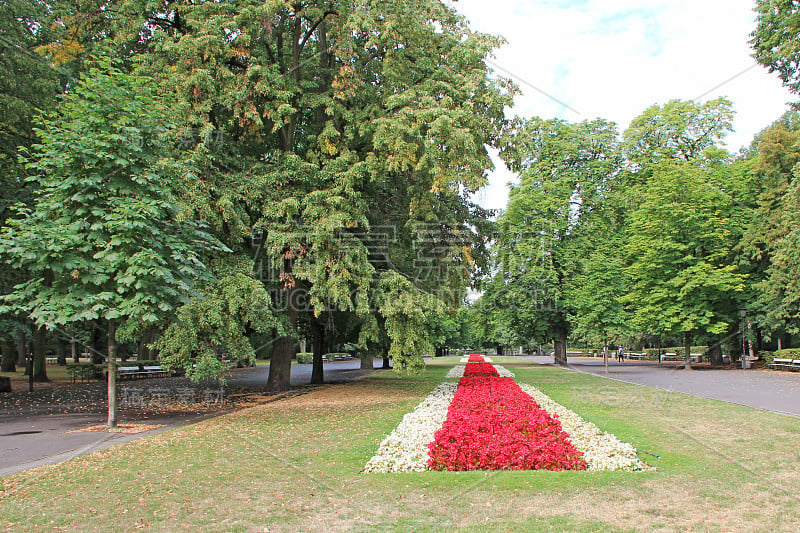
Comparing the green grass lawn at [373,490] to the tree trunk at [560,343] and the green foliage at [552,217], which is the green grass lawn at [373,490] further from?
the tree trunk at [560,343]

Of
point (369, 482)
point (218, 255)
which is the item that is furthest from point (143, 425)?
point (369, 482)

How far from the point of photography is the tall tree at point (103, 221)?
9.45m

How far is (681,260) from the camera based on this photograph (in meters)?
30.3

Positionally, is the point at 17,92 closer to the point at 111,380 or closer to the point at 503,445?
the point at 111,380

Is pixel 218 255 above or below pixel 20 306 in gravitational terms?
above

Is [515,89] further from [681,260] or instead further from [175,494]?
[681,260]

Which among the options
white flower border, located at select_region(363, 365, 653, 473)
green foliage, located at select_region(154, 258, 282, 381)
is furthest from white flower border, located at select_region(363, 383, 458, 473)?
green foliage, located at select_region(154, 258, 282, 381)

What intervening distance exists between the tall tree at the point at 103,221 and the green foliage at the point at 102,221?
0.02m

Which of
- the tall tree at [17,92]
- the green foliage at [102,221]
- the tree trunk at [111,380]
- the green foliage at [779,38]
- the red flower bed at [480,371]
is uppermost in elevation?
the green foliage at [779,38]

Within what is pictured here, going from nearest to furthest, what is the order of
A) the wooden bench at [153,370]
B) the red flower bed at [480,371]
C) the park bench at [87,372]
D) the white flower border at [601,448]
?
the white flower border at [601,448], the red flower bed at [480,371], the park bench at [87,372], the wooden bench at [153,370]

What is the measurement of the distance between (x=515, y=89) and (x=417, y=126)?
4640mm

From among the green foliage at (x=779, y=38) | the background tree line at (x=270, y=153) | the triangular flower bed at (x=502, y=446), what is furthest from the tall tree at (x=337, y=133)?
the green foliage at (x=779, y=38)

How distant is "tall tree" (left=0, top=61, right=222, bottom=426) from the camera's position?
9.45 metres

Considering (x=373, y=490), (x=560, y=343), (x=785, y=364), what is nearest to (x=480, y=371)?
(x=560, y=343)
